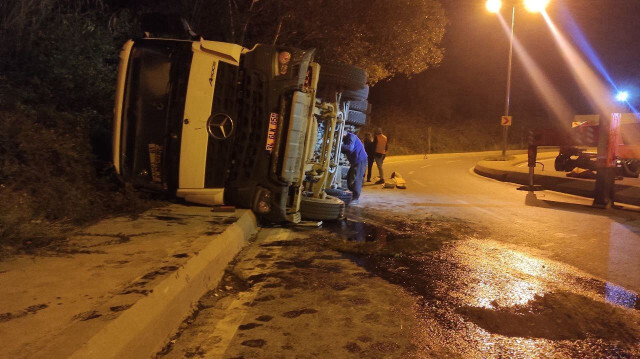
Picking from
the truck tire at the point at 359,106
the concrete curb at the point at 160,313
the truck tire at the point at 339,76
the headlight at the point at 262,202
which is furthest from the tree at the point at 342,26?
the concrete curb at the point at 160,313

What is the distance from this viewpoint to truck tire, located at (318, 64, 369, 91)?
26.5ft

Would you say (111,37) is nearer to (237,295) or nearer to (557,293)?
(237,295)

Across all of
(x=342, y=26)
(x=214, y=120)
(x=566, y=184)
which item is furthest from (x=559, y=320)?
(x=342, y=26)

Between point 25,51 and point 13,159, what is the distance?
459 centimetres

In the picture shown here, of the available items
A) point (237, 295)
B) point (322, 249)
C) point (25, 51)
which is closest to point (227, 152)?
point (322, 249)

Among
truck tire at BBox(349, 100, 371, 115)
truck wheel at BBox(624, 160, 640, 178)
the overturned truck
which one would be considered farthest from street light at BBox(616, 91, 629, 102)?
the overturned truck

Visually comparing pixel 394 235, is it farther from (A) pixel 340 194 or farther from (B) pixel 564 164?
(B) pixel 564 164

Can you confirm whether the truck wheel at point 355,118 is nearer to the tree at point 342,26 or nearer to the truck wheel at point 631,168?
the tree at point 342,26

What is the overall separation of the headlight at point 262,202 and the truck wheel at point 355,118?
429 cm

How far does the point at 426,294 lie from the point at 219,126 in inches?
122

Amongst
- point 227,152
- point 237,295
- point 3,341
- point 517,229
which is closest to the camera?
point 3,341

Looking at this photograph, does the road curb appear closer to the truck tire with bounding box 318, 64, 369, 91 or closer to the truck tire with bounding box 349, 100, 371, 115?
the truck tire with bounding box 349, 100, 371, 115

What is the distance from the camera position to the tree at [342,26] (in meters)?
13.2

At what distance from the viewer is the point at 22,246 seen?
4746 mm
